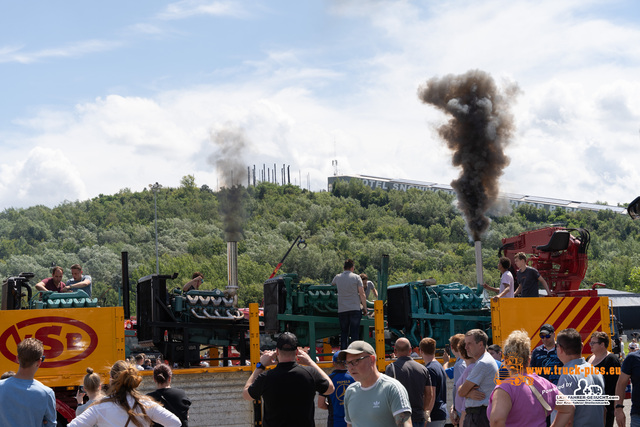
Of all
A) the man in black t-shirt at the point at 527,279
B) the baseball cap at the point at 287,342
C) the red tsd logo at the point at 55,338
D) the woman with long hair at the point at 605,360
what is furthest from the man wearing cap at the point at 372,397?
the man in black t-shirt at the point at 527,279

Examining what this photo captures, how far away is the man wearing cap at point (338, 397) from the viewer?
664 cm

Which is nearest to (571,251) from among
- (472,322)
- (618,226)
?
(472,322)

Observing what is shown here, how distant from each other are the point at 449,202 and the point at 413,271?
96.9ft

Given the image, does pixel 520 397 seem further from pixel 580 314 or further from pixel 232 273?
pixel 232 273

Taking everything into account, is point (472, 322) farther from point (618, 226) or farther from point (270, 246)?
point (618, 226)

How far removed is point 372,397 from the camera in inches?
186

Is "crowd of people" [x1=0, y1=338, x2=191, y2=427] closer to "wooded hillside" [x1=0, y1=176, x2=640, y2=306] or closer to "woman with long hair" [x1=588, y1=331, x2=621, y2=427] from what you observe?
"woman with long hair" [x1=588, y1=331, x2=621, y2=427]

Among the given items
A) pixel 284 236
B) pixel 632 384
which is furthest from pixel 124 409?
pixel 284 236

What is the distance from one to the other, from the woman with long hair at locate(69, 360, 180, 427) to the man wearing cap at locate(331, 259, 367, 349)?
5.63m

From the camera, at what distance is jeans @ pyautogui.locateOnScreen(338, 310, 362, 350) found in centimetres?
1027

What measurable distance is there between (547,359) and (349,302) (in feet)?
10.3

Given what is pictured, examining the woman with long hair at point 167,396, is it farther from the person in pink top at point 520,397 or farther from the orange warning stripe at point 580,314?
the orange warning stripe at point 580,314

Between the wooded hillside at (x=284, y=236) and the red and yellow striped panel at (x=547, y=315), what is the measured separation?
48261 mm

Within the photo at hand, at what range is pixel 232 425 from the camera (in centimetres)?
912
